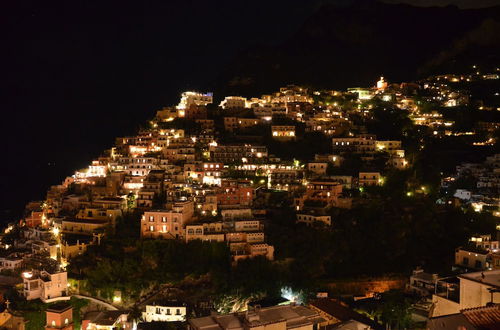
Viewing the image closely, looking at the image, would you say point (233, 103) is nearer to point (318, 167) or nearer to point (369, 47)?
point (318, 167)

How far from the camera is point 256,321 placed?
12.6 meters

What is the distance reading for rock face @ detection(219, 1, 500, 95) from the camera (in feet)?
257

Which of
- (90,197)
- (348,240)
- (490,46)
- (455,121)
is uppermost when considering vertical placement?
(490,46)

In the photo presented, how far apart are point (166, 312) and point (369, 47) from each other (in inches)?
3355

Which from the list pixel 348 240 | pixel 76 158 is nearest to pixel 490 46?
pixel 348 240

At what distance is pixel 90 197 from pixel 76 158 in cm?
4081

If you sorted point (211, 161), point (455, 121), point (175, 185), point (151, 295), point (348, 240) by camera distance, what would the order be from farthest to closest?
1. point (455, 121)
2. point (211, 161)
3. point (175, 185)
4. point (348, 240)
5. point (151, 295)

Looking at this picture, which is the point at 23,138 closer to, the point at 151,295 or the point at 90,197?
the point at 90,197

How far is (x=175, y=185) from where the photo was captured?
116 feet

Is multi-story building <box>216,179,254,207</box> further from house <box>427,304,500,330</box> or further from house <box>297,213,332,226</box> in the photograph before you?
house <box>427,304,500,330</box>

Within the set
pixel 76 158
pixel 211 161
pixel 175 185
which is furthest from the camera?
pixel 76 158

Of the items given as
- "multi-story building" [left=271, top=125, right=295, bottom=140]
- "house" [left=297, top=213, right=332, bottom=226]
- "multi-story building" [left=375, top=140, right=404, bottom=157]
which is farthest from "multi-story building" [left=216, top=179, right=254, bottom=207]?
"multi-story building" [left=375, top=140, right=404, bottom=157]

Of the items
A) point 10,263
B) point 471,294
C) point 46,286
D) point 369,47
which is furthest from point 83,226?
point 369,47

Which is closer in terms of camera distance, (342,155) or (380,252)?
(380,252)
